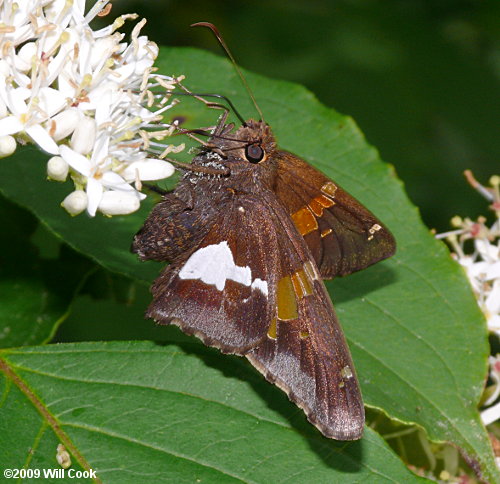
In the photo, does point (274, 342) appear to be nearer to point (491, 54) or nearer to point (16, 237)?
point (16, 237)

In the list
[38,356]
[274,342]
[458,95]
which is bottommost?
[458,95]

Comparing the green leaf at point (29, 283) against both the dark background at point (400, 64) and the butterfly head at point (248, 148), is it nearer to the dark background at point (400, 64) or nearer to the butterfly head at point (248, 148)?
the butterfly head at point (248, 148)

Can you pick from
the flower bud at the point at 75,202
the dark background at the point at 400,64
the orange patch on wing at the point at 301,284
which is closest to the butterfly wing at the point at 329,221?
the orange patch on wing at the point at 301,284

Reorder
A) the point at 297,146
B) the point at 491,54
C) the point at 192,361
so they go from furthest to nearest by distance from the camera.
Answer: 1. the point at 491,54
2. the point at 297,146
3. the point at 192,361

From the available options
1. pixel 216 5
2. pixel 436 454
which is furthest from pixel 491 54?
pixel 436 454

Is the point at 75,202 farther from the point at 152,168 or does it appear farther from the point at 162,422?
the point at 162,422

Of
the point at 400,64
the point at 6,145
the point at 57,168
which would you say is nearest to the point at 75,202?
the point at 57,168

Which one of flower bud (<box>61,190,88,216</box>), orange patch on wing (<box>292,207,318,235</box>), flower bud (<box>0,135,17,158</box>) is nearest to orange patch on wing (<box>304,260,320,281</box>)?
orange patch on wing (<box>292,207,318,235</box>)

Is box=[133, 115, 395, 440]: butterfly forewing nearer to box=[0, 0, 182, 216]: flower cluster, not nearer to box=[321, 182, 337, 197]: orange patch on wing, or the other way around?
box=[321, 182, 337, 197]: orange patch on wing

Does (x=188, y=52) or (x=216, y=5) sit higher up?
(x=188, y=52)
